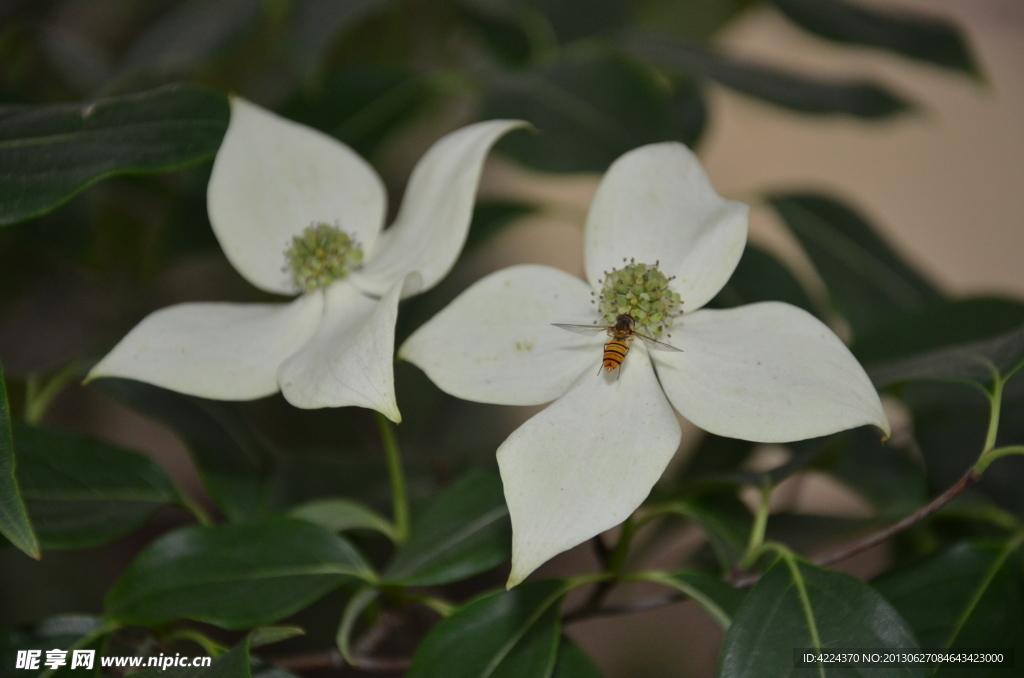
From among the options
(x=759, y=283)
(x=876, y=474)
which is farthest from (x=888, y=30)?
(x=876, y=474)

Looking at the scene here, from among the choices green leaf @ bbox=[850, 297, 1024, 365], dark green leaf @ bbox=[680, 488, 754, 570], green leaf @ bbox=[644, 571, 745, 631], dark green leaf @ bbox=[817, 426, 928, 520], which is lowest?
dark green leaf @ bbox=[817, 426, 928, 520]

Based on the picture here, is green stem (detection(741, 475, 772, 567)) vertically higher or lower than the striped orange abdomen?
lower

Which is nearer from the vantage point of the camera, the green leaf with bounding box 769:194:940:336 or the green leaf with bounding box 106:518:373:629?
the green leaf with bounding box 106:518:373:629

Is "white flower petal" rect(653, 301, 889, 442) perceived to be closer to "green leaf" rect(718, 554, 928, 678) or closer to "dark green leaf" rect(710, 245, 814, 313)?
"green leaf" rect(718, 554, 928, 678)

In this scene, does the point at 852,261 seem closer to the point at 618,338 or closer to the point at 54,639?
the point at 618,338

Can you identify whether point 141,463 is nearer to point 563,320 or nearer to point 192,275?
point 563,320

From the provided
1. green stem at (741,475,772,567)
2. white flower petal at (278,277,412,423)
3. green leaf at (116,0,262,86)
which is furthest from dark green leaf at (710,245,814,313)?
green leaf at (116,0,262,86)
